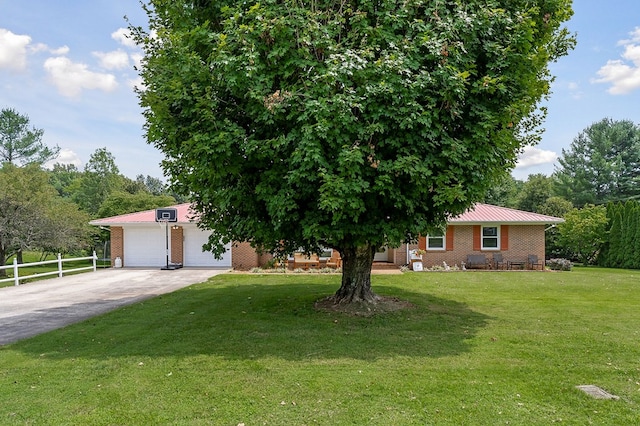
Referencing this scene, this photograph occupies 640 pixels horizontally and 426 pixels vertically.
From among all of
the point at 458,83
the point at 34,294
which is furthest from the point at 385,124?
the point at 34,294

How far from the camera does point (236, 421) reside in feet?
13.4

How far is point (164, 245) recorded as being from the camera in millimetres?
21125

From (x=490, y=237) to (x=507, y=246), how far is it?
856mm

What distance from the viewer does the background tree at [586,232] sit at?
23.9 m

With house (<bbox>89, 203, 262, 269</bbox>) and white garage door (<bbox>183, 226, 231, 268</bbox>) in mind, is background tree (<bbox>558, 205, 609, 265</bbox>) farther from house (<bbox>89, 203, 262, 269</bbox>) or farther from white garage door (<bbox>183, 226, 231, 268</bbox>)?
white garage door (<bbox>183, 226, 231, 268</bbox>)

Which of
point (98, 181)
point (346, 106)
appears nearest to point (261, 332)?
A: point (346, 106)

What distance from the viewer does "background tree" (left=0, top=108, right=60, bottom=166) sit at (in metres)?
41.3

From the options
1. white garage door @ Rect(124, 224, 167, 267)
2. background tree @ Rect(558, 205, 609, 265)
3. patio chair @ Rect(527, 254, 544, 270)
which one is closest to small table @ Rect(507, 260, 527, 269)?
patio chair @ Rect(527, 254, 544, 270)

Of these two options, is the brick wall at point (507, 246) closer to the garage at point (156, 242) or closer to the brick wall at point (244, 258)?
the brick wall at point (244, 258)

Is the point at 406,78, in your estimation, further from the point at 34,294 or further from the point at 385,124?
the point at 34,294

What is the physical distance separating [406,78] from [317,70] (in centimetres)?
143

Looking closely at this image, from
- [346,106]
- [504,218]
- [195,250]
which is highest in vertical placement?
[346,106]

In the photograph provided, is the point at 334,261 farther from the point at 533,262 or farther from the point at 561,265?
the point at 561,265

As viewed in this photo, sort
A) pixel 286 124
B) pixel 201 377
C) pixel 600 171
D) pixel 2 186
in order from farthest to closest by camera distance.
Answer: pixel 600 171
pixel 2 186
pixel 286 124
pixel 201 377
